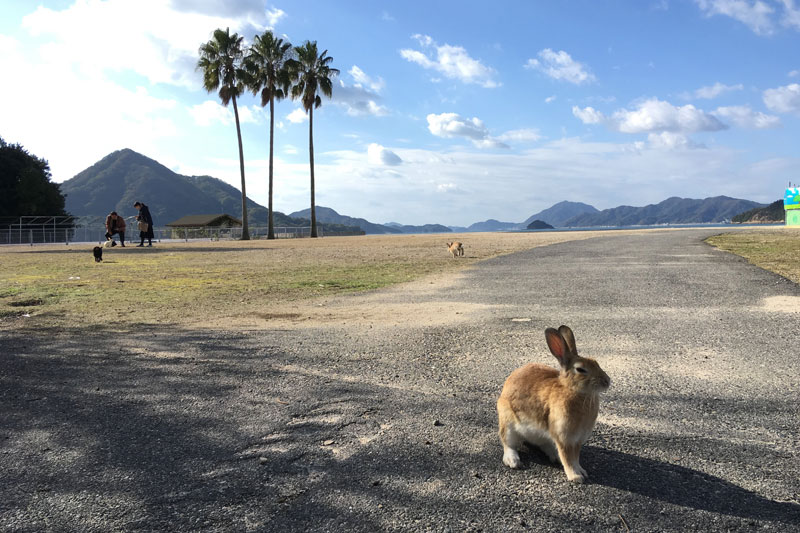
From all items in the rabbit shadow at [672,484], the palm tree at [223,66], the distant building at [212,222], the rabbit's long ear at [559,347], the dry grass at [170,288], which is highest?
the palm tree at [223,66]

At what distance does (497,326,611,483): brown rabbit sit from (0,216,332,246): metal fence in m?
42.4

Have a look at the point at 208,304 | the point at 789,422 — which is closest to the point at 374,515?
the point at 789,422

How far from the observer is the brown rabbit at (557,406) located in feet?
8.50

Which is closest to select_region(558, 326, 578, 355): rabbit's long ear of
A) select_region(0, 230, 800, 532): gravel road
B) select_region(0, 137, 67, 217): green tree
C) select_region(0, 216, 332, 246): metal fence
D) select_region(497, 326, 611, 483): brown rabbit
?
select_region(497, 326, 611, 483): brown rabbit

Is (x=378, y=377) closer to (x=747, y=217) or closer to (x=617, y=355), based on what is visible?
(x=617, y=355)

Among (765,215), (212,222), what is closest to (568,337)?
(212,222)

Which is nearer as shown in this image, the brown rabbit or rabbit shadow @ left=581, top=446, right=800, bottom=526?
rabbit shadow @ left=581, top=446, right=800, bottom=526

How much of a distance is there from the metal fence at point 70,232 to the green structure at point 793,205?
61096mm

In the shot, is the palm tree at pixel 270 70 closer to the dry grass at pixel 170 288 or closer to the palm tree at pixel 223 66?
the palm tree at pixel 223 66

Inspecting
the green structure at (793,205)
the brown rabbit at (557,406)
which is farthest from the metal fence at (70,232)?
the green structure at (793,205)

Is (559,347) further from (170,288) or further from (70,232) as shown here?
(70,232)

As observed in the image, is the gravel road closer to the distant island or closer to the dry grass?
the dry grass

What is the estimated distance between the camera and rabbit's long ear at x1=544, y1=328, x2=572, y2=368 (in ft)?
8.46

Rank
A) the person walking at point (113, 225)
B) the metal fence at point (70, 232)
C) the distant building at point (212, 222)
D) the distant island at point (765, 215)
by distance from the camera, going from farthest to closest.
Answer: the distant island at point (765, 215), the distant building at point (212, 222), the metal fence at point (70, 232), the person walking at point (113, 225)
